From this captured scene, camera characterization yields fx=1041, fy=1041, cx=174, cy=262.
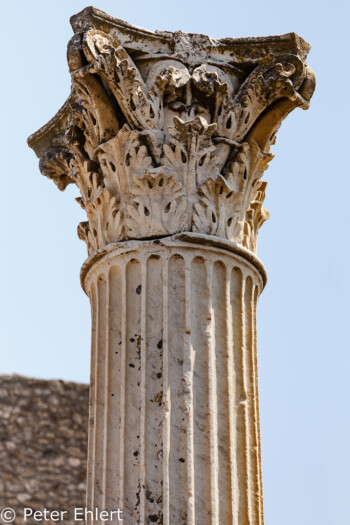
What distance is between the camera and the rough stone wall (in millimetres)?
11297

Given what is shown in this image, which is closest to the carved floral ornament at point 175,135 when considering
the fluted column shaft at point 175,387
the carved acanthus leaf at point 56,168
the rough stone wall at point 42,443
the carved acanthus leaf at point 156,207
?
the carved acanthus leaf at point 156,207

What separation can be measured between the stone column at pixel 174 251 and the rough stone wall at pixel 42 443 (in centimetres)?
564

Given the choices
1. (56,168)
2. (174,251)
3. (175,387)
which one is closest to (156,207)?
(174,251)

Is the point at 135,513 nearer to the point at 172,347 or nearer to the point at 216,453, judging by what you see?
the point at 216,453

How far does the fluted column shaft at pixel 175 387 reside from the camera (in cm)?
507

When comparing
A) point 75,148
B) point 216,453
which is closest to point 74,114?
point 75,148

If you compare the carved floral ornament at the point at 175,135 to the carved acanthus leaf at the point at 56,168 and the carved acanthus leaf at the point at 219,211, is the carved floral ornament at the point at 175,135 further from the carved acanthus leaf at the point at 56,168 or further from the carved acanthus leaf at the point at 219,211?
the carved acanthus leaf at the point at 56,168

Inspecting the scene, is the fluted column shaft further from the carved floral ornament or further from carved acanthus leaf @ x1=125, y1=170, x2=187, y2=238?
the carved floral ornament

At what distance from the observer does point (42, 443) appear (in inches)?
459

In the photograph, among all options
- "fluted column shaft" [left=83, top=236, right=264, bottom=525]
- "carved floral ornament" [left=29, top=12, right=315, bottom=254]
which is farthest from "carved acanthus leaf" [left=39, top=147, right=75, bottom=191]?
"fluted column shaft" [left=83, top=236, right=264, bottom=525]

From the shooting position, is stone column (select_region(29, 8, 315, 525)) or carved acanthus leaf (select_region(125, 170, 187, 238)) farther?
carved acanthus leaf (select_region(125, 170, 187, 238))

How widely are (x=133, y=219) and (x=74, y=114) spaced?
3.05 ft

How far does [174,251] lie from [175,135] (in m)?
0.70

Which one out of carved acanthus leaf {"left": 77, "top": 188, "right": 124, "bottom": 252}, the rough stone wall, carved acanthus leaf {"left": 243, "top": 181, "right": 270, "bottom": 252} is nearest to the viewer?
carved acanthus leaf {"left": 77, "top": 188, "right": 124, "bottom": 252}
